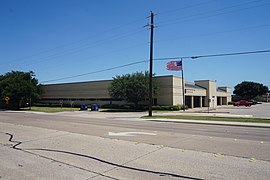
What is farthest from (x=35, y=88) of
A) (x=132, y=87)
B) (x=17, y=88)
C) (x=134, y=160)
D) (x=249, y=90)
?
(x=249, y=90)

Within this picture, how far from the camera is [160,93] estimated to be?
45469 mm

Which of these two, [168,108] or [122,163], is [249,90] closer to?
[168,108]

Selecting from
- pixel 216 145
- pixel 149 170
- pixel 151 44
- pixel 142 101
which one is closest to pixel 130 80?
pixel 142 101

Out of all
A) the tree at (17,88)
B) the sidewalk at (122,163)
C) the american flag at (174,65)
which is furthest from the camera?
the tree at (17,88)

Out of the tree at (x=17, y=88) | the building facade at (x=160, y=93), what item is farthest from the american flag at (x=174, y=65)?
the tree at (x=17, y=88)

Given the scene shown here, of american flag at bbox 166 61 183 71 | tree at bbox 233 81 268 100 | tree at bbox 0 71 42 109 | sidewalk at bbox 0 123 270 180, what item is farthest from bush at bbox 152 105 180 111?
tree at bbox 233 81 268 100

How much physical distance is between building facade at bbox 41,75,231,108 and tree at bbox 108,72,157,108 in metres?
3.36

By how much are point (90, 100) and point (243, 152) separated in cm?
5045

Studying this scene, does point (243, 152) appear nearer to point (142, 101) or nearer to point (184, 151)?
point (184, 151)

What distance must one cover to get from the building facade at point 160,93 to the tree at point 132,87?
3.36 meters

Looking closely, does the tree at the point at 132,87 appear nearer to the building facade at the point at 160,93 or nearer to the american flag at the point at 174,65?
the building facade at the point at 160,93

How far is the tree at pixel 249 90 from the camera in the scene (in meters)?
99.9

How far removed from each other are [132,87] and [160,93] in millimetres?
6995

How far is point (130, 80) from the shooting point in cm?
4200
